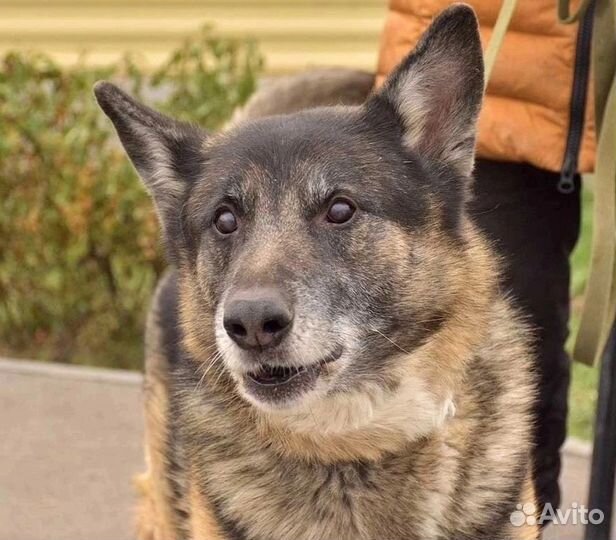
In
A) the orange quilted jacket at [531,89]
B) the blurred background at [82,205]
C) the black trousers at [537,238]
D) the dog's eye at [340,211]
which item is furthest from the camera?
the blurred background at [82,205]

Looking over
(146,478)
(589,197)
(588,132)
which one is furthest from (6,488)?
(589,197)

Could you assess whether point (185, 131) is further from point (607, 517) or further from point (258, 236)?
point (607, 517)

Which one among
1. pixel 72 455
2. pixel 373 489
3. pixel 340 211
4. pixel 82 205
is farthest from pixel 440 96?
pixel 82 205

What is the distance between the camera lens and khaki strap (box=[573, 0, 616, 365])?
137 inches

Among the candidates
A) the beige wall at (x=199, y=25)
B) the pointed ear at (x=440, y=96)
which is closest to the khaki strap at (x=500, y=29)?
the pointed ear at (x=440, y=96)

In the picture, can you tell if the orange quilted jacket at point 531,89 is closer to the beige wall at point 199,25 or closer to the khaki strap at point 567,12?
the khaki strap at point 567,12

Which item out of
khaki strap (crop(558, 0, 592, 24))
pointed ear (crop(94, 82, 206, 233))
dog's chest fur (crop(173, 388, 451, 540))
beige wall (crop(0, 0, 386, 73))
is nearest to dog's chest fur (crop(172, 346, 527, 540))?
dog's chest fur (crop(173, 388, 451, 540))

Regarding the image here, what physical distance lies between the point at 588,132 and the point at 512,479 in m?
1.15

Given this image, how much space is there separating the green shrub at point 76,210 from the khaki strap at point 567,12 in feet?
12.5

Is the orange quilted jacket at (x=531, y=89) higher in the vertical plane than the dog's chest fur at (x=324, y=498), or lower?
higher

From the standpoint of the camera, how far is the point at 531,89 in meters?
3.75

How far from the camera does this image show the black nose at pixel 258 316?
285 cm

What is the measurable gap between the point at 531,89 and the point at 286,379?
4.49 feet

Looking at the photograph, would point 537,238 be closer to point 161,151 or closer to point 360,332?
point 360,332
